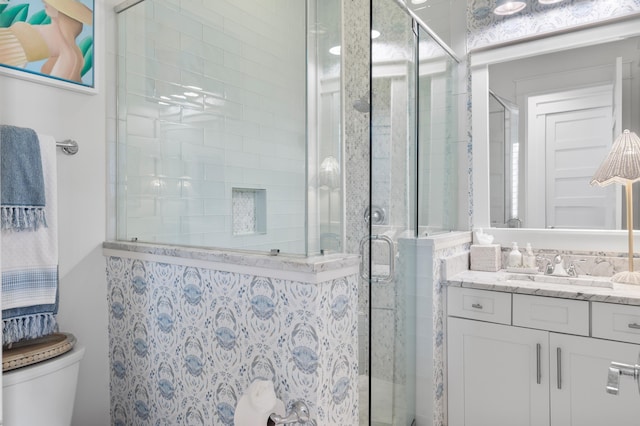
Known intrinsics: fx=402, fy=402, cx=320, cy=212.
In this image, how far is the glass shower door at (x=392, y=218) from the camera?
159 cm

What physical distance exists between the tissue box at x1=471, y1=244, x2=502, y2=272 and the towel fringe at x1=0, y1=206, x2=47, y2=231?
2.10 meters

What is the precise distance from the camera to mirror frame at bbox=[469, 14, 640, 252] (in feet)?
6.86

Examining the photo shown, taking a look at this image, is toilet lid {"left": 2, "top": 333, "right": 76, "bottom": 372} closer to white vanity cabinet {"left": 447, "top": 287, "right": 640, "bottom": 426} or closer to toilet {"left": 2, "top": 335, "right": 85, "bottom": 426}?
toilet {"left": 2, "top": 335, "right": 85, "bottom": 426}

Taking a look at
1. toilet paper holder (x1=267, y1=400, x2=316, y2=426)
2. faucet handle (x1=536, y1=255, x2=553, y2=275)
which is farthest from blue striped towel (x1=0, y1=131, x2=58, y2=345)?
faucet handle (x1=536, y1=255, x2=553, y2=275)

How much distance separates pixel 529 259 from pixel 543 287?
0.41m

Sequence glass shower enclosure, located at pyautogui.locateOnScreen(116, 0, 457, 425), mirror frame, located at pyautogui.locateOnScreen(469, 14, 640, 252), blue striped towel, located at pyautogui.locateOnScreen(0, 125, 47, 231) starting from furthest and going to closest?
mirror frame, located at pyautogui.locateOnScreen(469, 14, 640, 252), glass shower enclosure, located at pyautogui.locateOnScreen(116, 0, 457, 425), blue striped towel, located at pyautogui.locateOnScreen(0, 125, 47, 231)

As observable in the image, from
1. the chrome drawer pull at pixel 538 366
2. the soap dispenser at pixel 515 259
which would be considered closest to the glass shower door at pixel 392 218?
the chrome drawer pull at pixel 538 366

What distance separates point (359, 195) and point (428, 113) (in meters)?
0.69

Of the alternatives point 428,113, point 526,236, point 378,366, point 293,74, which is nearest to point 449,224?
point 526,236

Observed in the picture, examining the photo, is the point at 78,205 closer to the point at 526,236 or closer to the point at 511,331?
the point at 511,331

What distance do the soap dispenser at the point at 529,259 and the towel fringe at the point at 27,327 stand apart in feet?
7.39

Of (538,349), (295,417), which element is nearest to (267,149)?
(295,417)

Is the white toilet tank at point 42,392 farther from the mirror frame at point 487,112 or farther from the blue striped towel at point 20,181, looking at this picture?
the mirror frame at point 487,112

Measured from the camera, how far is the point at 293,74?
1.49 metres
